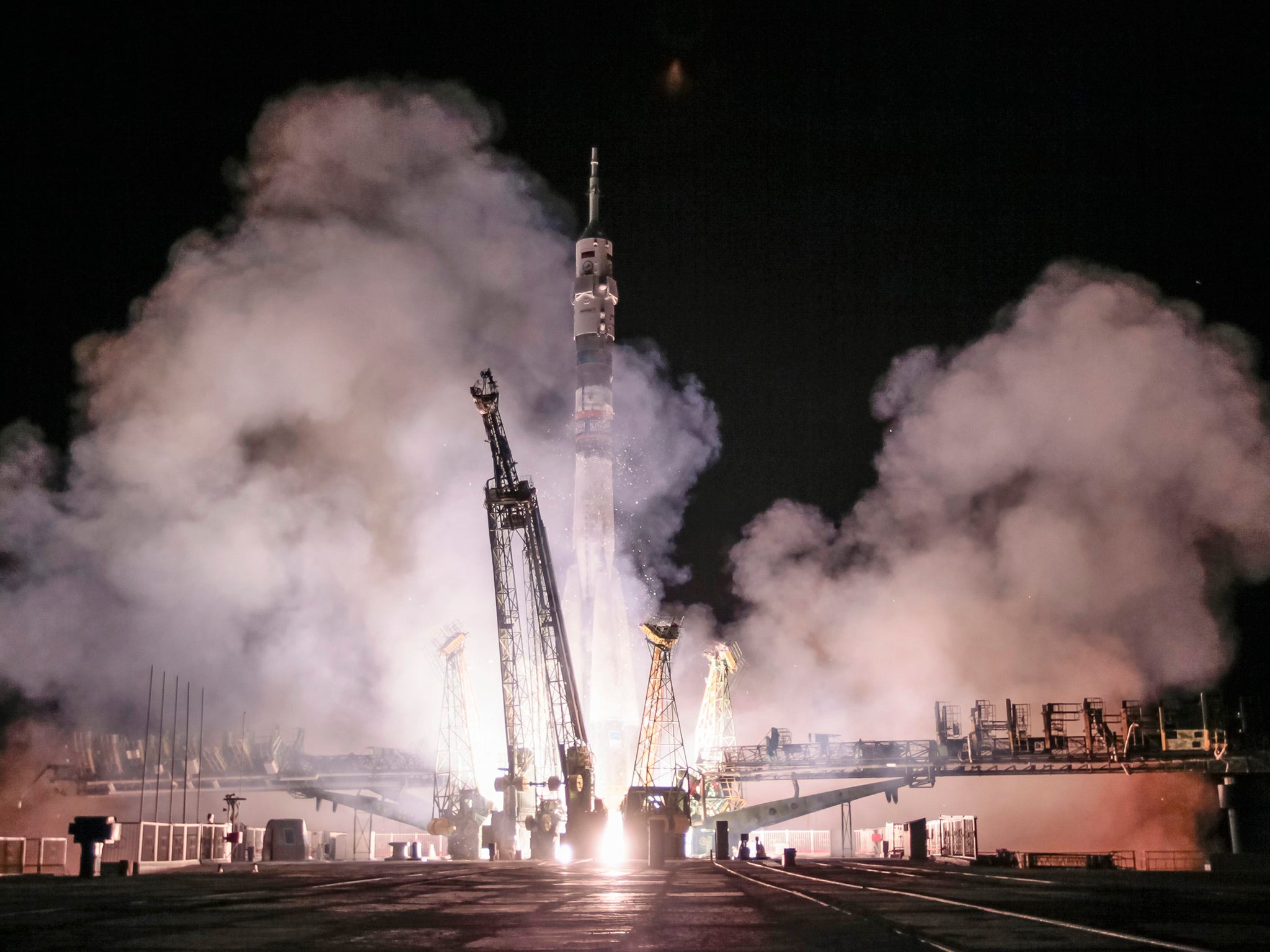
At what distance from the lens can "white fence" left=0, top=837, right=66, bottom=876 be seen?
160 feet

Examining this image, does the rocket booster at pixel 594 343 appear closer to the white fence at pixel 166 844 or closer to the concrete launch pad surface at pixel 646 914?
the white fence at pixel 166 844

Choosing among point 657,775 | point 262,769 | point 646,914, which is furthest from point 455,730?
point 646,914

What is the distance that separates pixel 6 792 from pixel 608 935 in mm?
112761

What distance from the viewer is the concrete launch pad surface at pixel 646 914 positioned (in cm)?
1448

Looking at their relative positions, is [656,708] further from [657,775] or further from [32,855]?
[32,855]

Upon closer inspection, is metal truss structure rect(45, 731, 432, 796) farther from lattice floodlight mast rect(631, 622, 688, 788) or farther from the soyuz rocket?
lattice floodlight mast rect(631, 622, 688, 788)

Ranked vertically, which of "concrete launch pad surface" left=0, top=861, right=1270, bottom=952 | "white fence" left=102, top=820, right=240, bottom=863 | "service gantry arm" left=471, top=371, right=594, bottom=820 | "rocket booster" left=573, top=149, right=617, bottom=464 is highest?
"rocket booster" left=573, top=149, right=617, bottom=464

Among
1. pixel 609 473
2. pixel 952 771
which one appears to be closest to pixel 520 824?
pixel 609 473

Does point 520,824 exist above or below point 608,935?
below

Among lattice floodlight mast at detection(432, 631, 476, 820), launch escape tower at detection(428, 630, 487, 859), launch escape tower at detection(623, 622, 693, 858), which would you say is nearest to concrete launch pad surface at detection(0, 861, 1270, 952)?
launch escape tower at detection(623, 622, 693, 858)

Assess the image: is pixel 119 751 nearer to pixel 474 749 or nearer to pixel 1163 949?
pixel 474 749

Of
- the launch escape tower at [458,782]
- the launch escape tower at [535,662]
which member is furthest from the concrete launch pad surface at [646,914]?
the launch escape tower at [458,782]

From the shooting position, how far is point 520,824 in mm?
104812

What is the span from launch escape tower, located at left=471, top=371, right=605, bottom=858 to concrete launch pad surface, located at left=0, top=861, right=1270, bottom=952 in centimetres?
Answer: 5885
